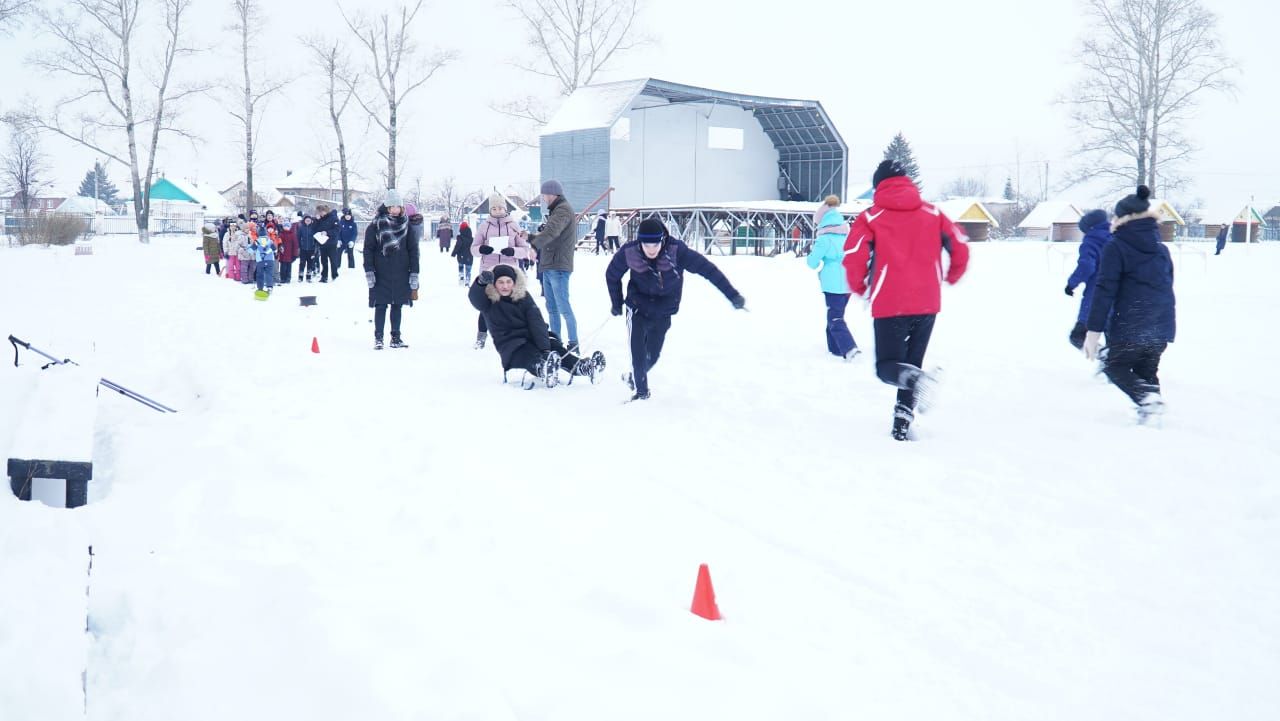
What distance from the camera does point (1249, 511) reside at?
427cm

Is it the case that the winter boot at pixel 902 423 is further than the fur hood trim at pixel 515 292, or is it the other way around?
the fur hood trim at pixel 515 292

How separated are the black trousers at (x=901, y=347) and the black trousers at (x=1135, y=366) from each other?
1.23m

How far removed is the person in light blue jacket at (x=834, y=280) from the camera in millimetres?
8508

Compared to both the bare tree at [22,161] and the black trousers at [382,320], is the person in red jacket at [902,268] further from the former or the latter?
the bare tree at [22,161]

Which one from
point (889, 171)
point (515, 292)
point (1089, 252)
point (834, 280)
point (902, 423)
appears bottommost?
point (902, 423)

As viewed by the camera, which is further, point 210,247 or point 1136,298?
point 210,247

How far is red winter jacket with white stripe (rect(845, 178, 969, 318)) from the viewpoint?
535 cm

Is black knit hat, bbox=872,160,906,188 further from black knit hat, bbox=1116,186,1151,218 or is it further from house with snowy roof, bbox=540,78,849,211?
house with snowy roof, bbox=540,78,849,211

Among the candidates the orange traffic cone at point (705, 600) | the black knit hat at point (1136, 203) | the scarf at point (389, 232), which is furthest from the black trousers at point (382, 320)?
the orange traffic cone at point (705, 600)

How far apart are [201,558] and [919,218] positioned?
13.6ft

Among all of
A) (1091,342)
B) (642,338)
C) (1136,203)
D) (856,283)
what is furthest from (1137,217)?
(642,338)

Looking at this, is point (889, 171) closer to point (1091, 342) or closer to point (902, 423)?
point (902, 423)

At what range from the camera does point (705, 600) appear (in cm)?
321

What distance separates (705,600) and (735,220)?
28.3 m
